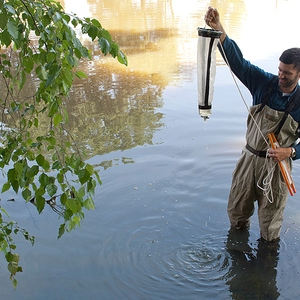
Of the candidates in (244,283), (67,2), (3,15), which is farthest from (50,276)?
(67,2)

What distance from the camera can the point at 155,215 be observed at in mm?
4746

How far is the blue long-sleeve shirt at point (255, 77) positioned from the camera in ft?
11.3

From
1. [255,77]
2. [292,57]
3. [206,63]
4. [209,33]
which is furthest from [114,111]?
[292,57]

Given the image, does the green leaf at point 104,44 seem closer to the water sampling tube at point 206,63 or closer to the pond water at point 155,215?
the water sampling tube at point 206,63

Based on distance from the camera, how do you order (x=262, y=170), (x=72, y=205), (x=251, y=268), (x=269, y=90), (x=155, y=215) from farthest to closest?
(x=155, y=215)
(x=251, y=268)
(x=262, y=170)
(x=269, y=90)
(x=72, y=205)

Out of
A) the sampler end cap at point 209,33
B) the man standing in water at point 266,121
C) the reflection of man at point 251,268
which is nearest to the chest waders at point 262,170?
the man standing in water at point 266,121

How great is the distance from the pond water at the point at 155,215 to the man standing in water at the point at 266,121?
56cm

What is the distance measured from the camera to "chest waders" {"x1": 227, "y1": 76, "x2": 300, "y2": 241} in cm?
347

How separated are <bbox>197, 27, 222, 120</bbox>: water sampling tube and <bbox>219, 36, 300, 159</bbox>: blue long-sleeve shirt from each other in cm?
19

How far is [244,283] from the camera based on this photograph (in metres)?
3.75

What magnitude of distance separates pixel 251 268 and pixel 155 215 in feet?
4.11

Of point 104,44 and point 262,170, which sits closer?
point 104,44

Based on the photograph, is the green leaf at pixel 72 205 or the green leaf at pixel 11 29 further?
the green leaf at pixel 72 205

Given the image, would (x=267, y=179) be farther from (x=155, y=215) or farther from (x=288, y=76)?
(x=155, y=215)
